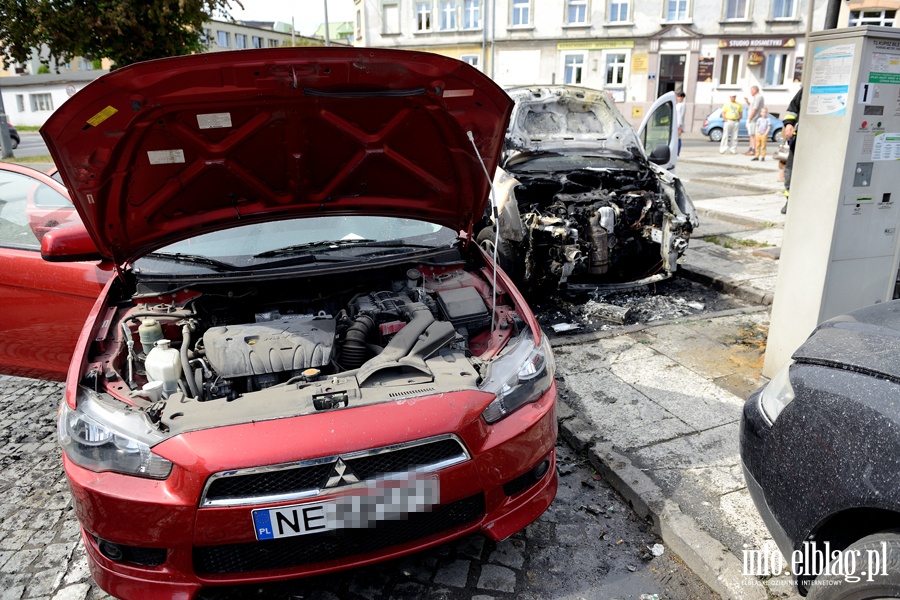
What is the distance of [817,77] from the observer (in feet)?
12.1

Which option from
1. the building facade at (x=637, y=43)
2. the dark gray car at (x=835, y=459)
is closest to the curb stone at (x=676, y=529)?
the dark gray car at (x=835, y=459)

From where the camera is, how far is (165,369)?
2.59 meters

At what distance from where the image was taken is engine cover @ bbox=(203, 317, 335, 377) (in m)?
2.61

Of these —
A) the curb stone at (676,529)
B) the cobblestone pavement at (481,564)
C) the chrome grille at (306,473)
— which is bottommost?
the cobblestone pavement at (481,564)

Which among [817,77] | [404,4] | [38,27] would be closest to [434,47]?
[404,4]

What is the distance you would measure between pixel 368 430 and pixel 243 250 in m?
1.59

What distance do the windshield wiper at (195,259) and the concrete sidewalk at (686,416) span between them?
7.09 ft

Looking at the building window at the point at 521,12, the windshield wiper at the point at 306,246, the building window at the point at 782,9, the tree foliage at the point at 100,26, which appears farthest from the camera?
the building window at the point at 521,12

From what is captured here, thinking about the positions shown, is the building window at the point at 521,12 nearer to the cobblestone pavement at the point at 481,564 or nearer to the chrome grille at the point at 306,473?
the cobblestone pavement at the point at 481,564

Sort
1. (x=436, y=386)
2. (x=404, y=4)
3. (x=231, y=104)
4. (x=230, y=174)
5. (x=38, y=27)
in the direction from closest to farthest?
(x=436, y=386) < (x=231, y=104) < (x=230, y=174) < (x=38, y=27) < (x=404, y=4)

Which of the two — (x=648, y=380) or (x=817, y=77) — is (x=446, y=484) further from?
(x=817, y=77)

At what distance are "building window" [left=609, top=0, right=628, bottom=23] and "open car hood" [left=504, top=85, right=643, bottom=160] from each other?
2863 centimetres

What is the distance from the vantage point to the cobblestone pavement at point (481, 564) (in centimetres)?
256

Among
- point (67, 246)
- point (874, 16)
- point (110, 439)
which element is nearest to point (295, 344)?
point (110, 439)
